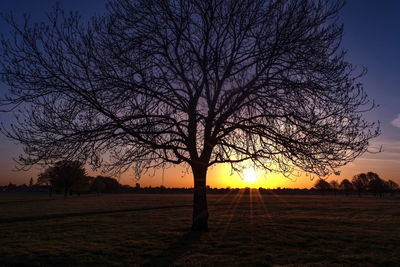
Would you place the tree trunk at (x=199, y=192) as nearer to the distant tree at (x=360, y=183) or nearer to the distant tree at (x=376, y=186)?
the distant tree at (x=376, y=186)

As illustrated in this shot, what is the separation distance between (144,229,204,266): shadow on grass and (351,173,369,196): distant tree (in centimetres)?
11585

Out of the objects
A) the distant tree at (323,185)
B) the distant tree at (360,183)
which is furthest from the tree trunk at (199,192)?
the distant tree at (360,183)

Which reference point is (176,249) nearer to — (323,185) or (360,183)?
(323,185)

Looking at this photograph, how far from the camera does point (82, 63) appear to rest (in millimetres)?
9953

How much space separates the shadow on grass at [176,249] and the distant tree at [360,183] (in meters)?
116

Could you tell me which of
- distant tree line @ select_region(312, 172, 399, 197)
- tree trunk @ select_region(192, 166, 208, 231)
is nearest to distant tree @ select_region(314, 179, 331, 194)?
distant tree line @ select_region(312, 172, 399, 197)

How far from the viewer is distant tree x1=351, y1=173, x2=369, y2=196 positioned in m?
112

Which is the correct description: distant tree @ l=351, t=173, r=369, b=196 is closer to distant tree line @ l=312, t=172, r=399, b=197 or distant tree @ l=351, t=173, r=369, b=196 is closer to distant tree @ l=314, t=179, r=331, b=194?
distant tree line @ l=312, t=172, r=399, b=197

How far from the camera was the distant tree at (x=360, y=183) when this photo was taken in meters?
112

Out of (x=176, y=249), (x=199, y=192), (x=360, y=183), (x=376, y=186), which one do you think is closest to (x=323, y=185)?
(x=360, y=183)

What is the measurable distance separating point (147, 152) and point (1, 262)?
5.68m

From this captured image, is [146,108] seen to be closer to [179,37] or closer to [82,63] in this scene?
[82,63]

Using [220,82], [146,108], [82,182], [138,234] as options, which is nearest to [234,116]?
[220,82]

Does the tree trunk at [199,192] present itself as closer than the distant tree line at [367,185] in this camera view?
Yes
